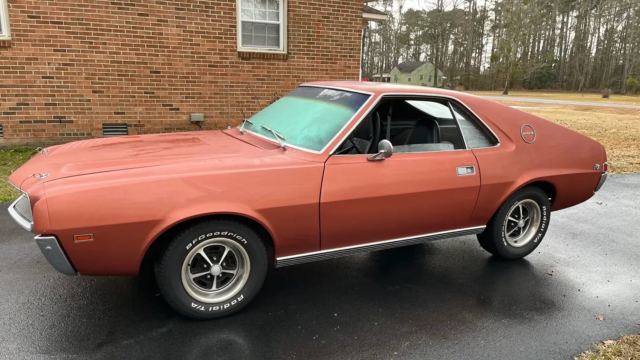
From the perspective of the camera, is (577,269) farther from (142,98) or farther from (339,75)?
(142,98)

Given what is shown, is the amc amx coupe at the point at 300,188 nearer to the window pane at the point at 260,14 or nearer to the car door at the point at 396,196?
the car door at the point at 396,196

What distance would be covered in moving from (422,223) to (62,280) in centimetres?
285

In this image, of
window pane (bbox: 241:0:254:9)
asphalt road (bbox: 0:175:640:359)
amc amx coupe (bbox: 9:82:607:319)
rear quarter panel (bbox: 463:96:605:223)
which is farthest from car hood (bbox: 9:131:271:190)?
window pane (bbox: 241:0:254:9)

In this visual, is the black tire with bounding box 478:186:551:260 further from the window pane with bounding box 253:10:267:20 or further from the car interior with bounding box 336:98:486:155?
the window pane with bounding box 253:10:267:20

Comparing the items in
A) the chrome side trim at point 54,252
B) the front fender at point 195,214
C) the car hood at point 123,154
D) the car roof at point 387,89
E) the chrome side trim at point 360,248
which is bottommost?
the chrome side trim at point 360,248

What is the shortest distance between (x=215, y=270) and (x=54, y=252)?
3.01ft

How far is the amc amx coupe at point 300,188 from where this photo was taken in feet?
8.55

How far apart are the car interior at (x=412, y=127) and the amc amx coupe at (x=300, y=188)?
0.01m

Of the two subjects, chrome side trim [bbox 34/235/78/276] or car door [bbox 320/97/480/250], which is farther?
car door [bbox 320/97/480/250]

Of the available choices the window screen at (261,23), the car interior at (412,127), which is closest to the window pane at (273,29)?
the window screen at (261,23)

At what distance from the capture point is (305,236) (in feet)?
10.1

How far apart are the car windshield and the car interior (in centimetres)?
26

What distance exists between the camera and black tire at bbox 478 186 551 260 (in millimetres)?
3920

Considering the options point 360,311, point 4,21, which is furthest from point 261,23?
point 360,311
